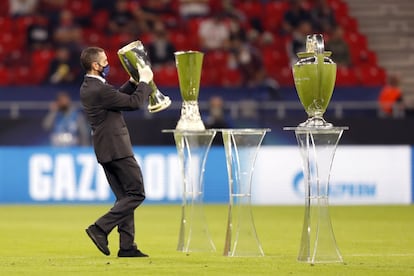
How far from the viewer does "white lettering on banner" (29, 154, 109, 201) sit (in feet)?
72.9

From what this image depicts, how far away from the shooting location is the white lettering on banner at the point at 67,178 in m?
22.2

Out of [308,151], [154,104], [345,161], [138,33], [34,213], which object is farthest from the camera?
[138,33]

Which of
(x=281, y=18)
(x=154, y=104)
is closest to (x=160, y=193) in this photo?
(x=281, y=18)

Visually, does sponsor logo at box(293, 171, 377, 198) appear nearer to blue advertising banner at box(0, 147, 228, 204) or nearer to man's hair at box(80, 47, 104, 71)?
blue advertising banner at box(0, 147, 228, 204)

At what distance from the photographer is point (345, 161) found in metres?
22.3

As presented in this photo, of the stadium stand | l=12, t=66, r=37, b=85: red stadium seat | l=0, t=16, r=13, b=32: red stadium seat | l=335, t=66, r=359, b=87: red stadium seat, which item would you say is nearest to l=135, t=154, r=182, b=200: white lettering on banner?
the stadium stand

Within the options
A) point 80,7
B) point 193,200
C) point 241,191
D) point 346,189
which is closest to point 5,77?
point 80,7

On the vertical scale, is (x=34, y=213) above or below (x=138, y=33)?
below

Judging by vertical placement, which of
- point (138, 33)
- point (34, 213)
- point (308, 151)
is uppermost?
point (138, 33)

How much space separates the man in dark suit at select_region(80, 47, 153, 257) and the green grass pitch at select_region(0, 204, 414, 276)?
11.6 inches

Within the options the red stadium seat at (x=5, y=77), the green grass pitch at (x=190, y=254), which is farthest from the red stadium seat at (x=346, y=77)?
the red stadium seat at (x=5, y=77)

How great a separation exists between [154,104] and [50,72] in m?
13.3

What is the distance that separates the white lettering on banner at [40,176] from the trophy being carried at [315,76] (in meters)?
11.7

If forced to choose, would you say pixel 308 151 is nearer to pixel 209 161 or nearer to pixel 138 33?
pixel 209 161
